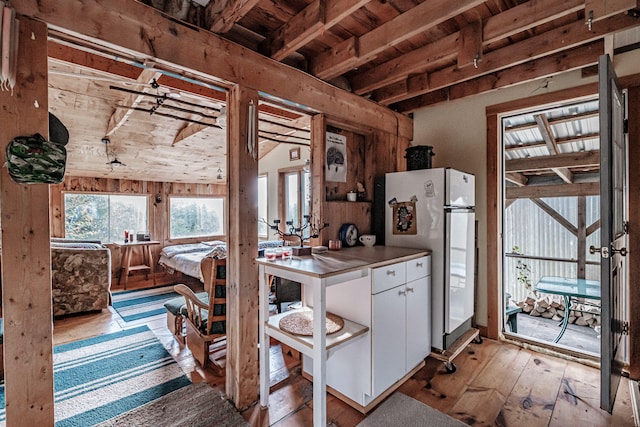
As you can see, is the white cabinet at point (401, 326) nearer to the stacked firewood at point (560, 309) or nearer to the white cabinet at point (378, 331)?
the white cabinet at point (378, 331)

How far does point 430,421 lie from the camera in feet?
5.75

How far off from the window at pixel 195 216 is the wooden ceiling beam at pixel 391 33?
5060 mm

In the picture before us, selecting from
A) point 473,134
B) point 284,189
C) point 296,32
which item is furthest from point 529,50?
point 284,189

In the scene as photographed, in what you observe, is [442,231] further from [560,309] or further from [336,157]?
[560,309]

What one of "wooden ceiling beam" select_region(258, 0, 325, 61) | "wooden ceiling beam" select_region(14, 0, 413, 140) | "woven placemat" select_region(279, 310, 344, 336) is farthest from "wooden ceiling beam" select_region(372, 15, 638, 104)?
"woven placemat" select_region(279, 310, 344, 336)

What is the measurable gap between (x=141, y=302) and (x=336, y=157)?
3.59 m

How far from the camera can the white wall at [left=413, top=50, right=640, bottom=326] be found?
2.75 meters

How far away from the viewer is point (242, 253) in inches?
75.6

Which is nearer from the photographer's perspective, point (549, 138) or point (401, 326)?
point (401, 326)

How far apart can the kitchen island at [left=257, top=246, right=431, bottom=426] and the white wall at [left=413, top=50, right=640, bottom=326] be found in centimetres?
124

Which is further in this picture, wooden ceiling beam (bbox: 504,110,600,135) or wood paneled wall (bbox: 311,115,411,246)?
wooden ceiling beam (bbox: 504,110,600,135)

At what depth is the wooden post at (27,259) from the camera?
Answer: 1239mm

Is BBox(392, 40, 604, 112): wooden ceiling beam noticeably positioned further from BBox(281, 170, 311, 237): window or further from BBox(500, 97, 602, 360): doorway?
BBox(281, 170, 311, 237): window

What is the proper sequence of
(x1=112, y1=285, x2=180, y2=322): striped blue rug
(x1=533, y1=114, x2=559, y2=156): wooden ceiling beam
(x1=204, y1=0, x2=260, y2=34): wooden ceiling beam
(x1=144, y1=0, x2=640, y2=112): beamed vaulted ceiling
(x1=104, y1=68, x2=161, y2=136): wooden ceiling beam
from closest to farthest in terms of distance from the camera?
1. (x1=204, y1=0, x2=260, y2=34): wooden ceiling beam
2. (x1=144, y1=0, x2=640, y2=112): beamed vaulted ceiling
3. (x1=104, y1=68, x2=161, y2=136): wooden ceiling beam
4. (x1=533, y1=114, x2=559, y2=156): wooden ceiling beam
5. (x1=112, y1=285, x2=180, y2=322): striped blue rug
